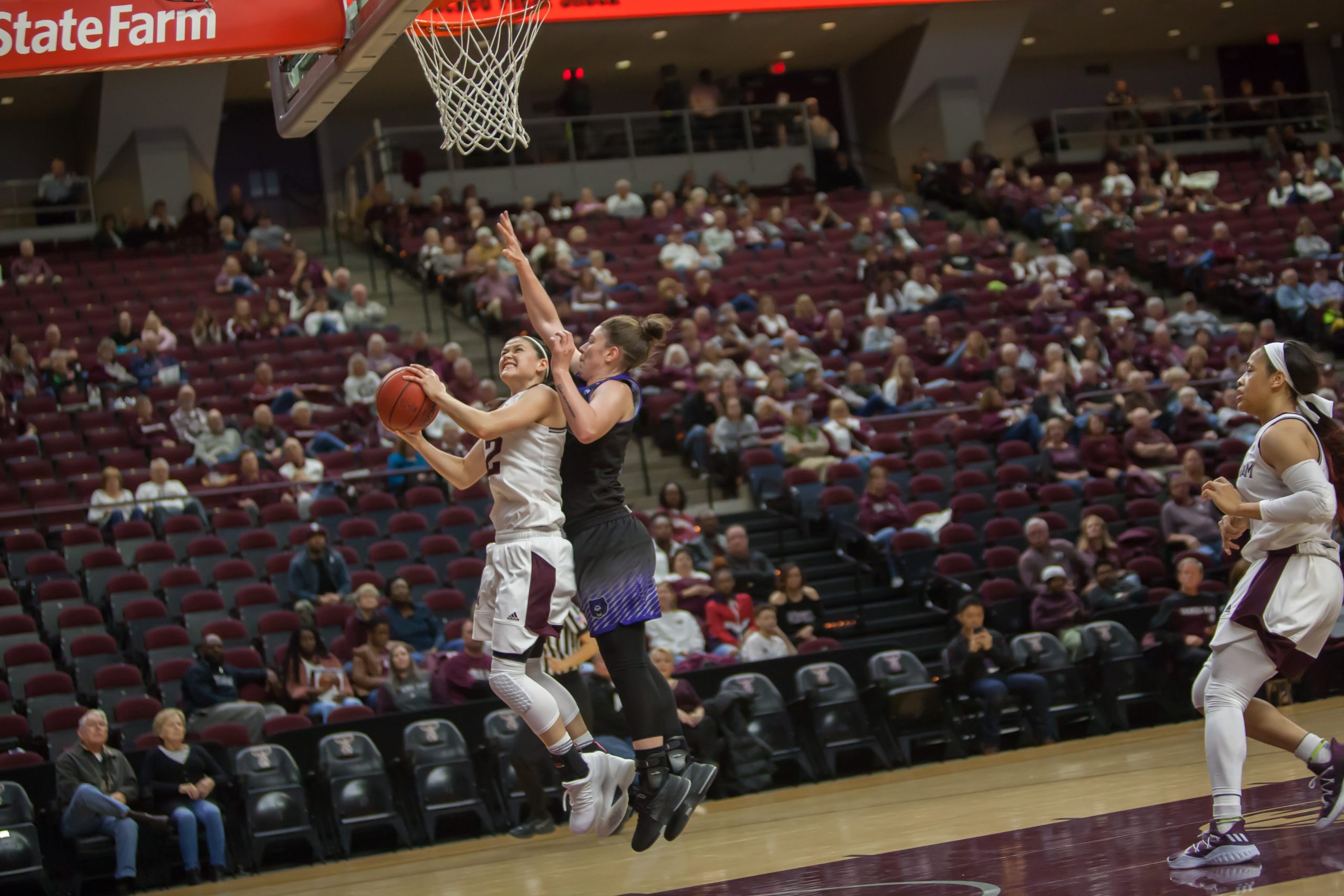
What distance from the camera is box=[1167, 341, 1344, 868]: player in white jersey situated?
4.60 m

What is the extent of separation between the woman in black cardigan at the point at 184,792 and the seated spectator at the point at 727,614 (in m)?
3.36

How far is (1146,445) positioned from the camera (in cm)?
1192

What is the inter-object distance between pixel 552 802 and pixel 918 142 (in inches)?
614

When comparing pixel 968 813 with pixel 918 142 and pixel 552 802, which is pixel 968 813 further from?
pixel 918 142

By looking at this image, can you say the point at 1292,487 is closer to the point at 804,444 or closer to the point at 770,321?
the point at 804,444

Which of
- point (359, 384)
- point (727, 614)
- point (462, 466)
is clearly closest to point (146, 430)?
point (359, 384)

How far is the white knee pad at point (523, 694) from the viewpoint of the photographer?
4684 millimetres

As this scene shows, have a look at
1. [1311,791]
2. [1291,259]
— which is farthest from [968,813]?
[1291,259]

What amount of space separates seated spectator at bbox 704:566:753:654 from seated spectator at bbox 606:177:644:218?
26.2 ft

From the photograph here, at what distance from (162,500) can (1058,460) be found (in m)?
7.10

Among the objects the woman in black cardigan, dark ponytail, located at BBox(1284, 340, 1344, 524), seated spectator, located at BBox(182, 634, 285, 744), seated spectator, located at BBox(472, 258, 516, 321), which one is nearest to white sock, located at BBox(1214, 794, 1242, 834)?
dark ponytail, located at BBox(1284, 340, 1344, 524)

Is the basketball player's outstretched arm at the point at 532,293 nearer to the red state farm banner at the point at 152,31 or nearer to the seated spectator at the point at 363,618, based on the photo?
the red state farm banner at the point at 152,31

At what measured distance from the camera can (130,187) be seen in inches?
702

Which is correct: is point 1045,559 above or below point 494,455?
below
